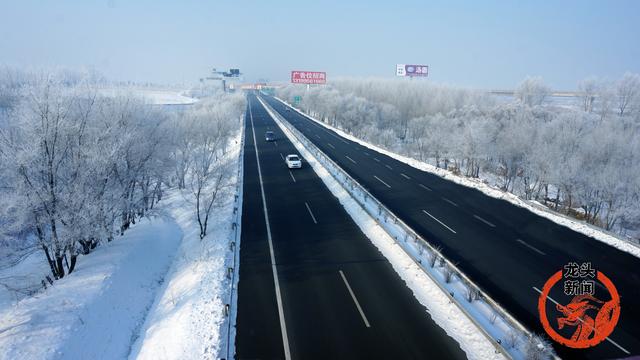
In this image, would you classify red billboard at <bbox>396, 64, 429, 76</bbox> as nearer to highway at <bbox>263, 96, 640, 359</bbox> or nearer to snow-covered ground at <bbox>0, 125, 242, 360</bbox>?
highway at <bbox>263, 96, 640, 359</bbox>

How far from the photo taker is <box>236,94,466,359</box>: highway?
1100 cm

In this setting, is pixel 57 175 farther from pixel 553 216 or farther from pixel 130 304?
pixel 553 216

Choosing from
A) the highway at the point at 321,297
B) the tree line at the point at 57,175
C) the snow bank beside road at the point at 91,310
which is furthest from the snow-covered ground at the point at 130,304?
the tree line at the point at 57,175

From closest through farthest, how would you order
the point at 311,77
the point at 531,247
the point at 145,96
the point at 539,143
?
1. the point at 531,247
2. the point at 145,96
3. the point at 539,143
4. the point at 311,77

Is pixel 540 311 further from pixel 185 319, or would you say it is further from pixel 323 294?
pixel 185 319

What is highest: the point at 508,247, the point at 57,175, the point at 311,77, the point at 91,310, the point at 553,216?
the point at 311,77

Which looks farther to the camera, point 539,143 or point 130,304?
point 539,143

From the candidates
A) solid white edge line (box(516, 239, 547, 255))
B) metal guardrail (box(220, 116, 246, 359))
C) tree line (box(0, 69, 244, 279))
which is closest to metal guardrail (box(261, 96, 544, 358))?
solid white edge line (box(516, 239, 547, 255))

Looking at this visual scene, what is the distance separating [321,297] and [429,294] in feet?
14.9

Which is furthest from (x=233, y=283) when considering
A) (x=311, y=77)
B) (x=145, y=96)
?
(x=311, y=77)

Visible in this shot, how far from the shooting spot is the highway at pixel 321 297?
433 inches

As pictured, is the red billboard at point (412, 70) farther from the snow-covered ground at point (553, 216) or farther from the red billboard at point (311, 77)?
the snow-covered ground at point (553, 216)

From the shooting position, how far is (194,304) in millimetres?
13930

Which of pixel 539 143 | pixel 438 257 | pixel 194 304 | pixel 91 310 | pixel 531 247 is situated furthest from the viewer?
pixel 539 143
